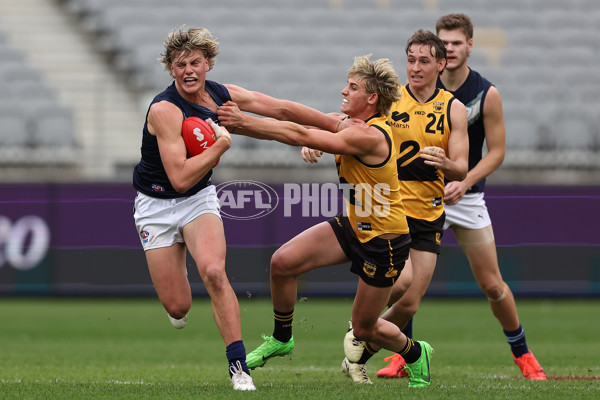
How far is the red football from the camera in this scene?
→ 5.93 metres

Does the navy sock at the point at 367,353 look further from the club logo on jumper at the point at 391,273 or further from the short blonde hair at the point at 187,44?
the short blonde hair at the point at 187,44

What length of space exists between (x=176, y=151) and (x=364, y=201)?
126cm

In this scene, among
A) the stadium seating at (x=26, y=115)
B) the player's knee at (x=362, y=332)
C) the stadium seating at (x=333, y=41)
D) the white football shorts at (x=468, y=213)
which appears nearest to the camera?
the player's knee at (x=362, y=332)

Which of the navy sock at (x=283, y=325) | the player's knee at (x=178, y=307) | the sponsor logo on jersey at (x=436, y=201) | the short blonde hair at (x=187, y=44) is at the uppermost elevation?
the short blonde hair at (x=187, y=44)

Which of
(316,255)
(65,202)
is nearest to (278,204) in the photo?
(65,202)

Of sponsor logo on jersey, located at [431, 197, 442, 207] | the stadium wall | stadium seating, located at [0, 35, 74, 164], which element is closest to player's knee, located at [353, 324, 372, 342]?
sponsor logo on jersey, located at [431, 197, 442, 207]

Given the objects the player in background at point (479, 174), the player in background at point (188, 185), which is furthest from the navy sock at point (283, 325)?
the player in background at point (479, 174)

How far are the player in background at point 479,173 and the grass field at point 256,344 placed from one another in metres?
0.36

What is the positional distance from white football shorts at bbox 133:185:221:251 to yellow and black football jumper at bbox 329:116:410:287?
91 cm

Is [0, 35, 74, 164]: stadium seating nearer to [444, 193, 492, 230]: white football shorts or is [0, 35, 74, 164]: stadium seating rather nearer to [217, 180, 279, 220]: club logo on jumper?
[217, 180, 279, 220]: club logo on jumper

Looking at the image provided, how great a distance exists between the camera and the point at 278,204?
12.5 metres

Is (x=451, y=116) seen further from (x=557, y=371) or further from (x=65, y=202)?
(x=65, y=202)

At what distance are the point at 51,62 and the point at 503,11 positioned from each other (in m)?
8.89

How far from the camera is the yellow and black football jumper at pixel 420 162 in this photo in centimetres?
661
